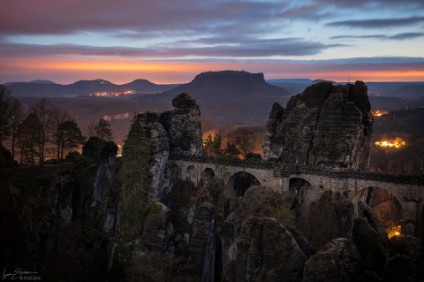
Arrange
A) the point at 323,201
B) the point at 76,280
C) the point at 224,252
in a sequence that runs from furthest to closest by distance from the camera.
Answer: the point at 323,201, the point at 76,280, the point at 224,252

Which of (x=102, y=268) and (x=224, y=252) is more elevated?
(x=224, y=252)

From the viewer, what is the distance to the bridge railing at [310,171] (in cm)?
3947

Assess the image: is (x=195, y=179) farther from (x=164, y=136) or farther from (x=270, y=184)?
(x=270, y=184)

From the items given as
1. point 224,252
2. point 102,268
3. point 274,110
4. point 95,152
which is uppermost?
point 274,110

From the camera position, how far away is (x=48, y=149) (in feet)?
184

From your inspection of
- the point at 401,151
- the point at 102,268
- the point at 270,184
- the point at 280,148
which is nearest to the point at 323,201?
the point at 270,184

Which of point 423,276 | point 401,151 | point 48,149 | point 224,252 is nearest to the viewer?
point 423,276

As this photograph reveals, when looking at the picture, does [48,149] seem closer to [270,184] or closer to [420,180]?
[270,184]

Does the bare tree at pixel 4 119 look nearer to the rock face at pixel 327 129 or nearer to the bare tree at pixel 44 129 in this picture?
the bare tree at pixel 44 129

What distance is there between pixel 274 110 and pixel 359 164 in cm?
1426

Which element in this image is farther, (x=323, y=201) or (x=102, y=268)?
(x=323, y=201)

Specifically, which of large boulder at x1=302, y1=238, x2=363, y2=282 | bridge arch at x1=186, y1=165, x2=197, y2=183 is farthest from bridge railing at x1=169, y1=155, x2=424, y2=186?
large boulder at x1=302, y1=238, x2=363, y2=282

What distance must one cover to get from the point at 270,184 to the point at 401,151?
69048mm

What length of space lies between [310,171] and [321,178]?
1.47 metres
